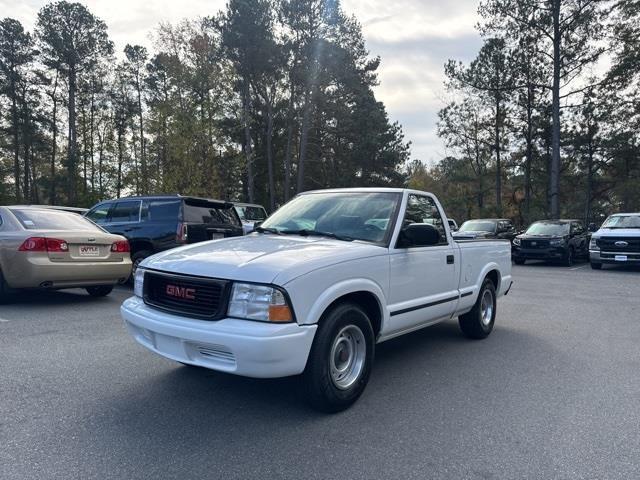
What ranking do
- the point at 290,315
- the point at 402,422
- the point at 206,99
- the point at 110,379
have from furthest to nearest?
the point at 206,99
the point at 110,379
the point at 402,422
the point at 290,315

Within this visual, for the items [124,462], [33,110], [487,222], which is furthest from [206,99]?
[124,462]

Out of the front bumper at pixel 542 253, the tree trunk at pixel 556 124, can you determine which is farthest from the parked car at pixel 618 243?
the tree trunk at pixel 556 124

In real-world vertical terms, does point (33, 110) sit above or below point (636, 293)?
above

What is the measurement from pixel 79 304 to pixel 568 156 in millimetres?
35549

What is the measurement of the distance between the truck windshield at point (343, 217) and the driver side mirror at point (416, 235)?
145 millimetres

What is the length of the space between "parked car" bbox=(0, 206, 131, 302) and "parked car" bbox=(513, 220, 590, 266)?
1432 cm

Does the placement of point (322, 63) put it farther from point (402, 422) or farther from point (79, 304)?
point (402, 422)

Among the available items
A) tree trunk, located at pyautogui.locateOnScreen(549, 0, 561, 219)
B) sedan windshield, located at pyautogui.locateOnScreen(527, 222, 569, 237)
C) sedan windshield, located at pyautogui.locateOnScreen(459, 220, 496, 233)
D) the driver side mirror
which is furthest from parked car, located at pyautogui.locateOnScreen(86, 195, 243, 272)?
tree trunk, located at pyautogui.locateOnScreen(549, 0, 561, 219)

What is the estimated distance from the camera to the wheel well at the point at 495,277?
6.17 metres

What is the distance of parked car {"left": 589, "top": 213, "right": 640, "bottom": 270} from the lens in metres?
14.4

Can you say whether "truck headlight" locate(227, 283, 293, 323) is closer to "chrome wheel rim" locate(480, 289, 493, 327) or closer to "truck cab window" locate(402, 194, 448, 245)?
"truck cab window" locate(402, 194, 448, 245)

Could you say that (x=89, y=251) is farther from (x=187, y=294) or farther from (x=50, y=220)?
(x=187, y=294)

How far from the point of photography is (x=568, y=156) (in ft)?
113

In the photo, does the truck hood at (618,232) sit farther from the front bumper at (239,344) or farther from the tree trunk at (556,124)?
→ the front bumper at (239,344)
